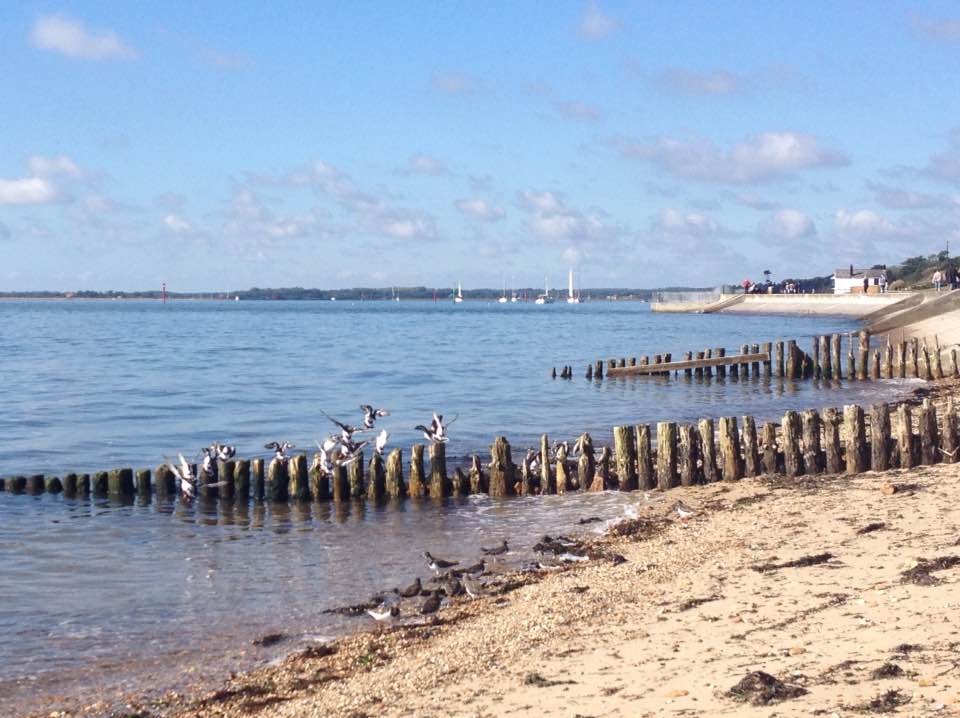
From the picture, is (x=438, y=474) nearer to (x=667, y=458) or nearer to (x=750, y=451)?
(x=667, y=458)

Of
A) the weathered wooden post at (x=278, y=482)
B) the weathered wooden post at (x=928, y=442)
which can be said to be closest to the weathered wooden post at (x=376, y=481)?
the weathered wooden post at (x=278, y=482)

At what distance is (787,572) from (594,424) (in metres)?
16.8

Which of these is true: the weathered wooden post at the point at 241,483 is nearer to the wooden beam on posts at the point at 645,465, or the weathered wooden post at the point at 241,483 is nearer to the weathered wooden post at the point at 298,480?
the weathered wooden post at the point at 298,480

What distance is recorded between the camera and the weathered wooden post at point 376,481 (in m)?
16.6

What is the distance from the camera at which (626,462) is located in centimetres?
1670

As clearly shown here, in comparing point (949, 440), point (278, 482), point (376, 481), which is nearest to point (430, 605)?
point (376, 481)

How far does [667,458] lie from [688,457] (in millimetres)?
309

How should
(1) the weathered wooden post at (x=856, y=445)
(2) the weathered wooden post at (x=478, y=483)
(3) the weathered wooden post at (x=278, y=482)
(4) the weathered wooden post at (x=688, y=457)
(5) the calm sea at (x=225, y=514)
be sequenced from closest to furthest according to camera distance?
1. (5) the calm sea at (x=225, y=514)
2. (1) the weathered wooden post at (x=856, y=445)
3. (4) the weathered wooden post at (x=688, y=457)
4. (3) the weathered wooden post at (x=278, y=482)
5. (2) the weathered wooden post at (x=478, y=483)

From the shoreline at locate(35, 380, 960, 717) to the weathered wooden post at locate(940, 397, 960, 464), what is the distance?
120 inches

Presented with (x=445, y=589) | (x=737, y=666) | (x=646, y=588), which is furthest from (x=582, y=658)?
(x=445, y=589)

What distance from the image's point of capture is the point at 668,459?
16.5 meters

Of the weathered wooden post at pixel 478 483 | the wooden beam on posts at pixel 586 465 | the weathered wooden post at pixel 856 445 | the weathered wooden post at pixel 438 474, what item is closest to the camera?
the weathered wooden post at pixel 856 445

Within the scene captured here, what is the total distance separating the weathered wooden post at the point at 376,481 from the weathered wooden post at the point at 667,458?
4128mm

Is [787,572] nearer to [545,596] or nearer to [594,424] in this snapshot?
[545,596]
